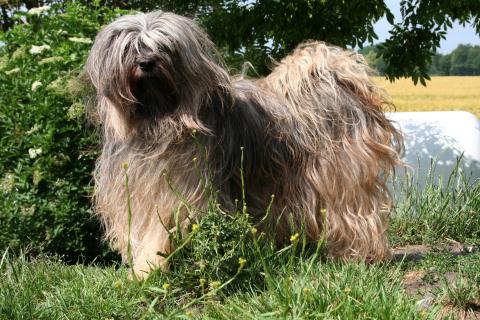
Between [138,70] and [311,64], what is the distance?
4.76 ft

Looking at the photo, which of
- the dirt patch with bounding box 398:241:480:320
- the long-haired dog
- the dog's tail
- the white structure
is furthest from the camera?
the white structure

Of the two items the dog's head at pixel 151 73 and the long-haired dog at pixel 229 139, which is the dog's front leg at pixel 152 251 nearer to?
the long-haired dog at pixel 229 139

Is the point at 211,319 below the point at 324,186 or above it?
below

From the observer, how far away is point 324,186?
4.38 m

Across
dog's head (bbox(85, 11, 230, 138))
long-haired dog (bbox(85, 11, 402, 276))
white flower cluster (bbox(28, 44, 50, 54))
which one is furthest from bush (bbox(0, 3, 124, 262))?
dog's head (bbox(85, 11, 230, 138))

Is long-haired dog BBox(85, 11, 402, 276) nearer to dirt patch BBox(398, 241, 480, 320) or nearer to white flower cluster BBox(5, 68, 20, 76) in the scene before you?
dirt patch BBox(398, 241, 480, 320)

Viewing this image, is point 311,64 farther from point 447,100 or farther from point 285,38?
point 447,100

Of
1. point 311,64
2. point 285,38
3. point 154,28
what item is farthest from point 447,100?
point 154,28

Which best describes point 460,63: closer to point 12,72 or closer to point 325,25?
point 325,25

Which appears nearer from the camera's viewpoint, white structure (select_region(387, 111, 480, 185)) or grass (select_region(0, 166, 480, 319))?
grass (select_region(0, 166, 480, 319))

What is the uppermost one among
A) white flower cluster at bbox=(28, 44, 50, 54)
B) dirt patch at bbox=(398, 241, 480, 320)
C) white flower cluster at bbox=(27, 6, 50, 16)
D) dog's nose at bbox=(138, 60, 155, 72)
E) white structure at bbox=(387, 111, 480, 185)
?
white flower cluster at bbox=(27, 6, 50, 16)

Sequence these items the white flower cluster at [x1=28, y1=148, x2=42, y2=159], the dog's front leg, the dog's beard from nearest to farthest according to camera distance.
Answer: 1. the dog's beard
2. the dog's front leg
3. the white flower cluster at [x1=28, y1=148, x2=42, y2=159]

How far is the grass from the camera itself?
321 cm

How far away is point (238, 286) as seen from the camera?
3762 millimetres
